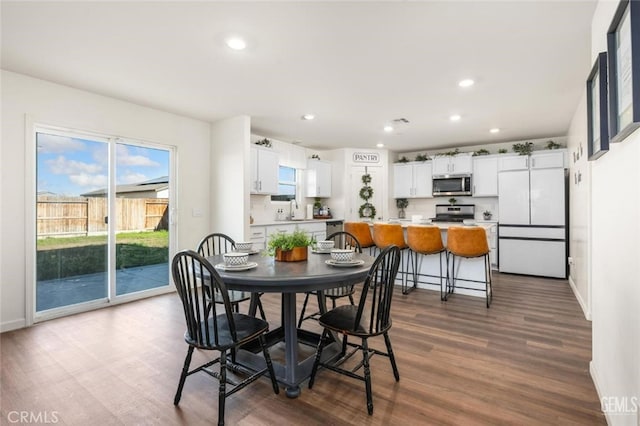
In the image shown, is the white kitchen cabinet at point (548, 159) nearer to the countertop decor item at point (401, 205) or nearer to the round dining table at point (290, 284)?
the countertop decor item at point (401, 205)

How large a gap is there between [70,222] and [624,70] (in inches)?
188

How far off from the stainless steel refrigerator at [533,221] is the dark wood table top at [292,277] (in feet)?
14.9

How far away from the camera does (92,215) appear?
3818 millimetres

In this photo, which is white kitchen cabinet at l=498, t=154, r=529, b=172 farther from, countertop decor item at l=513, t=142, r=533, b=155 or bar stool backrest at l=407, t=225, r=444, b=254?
bar stool backrest at l=407, t=225, r=444, b=254

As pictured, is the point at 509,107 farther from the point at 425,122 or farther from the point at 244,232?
the point at 244,232

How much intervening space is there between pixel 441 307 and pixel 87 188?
172 inches

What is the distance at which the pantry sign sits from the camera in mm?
6887

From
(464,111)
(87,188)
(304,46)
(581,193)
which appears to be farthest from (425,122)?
(87,188)

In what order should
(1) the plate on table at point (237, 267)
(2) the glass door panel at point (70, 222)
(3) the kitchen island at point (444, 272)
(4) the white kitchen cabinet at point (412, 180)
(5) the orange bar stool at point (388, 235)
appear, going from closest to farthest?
(1) the plate on table at point (237, 267) → (2) the glass door panel at point (70, 222) → (3) the kitchen island at point (444, 272) → (5) the orange bar stool at point (388, 235) → (4) the white kitchen cabinet at point (412, 180)

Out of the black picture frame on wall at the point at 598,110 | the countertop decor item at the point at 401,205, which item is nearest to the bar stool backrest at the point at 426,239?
the black picture frame on wall at the point at 598,110

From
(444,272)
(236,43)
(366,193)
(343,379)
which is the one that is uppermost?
(236,43)

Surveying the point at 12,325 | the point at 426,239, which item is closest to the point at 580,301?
the point at 426,239

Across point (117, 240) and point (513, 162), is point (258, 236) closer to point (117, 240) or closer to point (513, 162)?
point (117, 240)

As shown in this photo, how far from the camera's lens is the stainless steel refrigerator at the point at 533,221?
16.8 ft
